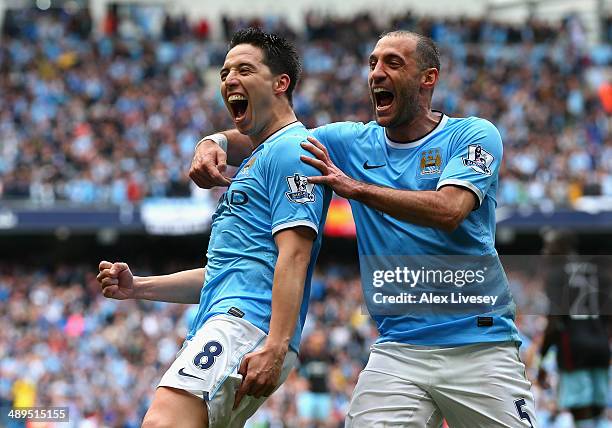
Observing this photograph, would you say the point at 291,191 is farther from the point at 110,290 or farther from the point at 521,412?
the point at 521,412

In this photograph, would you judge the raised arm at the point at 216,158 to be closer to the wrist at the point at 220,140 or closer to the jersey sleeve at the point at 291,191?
the wrist at the point at 220,140

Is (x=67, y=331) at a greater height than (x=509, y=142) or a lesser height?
lesser

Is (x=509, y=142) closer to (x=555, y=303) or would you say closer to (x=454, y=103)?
(x=454, y=103)

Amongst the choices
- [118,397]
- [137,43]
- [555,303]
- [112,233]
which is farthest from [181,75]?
[555,303]

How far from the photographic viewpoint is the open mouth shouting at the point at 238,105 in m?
4.59

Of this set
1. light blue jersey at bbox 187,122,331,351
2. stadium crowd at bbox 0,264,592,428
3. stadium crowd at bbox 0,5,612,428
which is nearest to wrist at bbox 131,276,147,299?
light blue jersey at bbox 187,122,331,351

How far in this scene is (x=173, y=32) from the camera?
2673cm

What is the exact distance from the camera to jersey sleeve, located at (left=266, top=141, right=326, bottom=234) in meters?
4.28

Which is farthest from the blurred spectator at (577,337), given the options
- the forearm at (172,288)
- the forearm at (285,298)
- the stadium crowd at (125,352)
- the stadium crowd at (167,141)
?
the forearm at (285,298)

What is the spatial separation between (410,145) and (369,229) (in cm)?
41

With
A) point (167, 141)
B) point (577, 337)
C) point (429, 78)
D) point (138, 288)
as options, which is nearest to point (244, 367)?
point (138, 288)

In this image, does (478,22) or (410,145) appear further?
(478,22)

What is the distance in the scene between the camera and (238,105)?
4.63m

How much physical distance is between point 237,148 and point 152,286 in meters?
0.77
